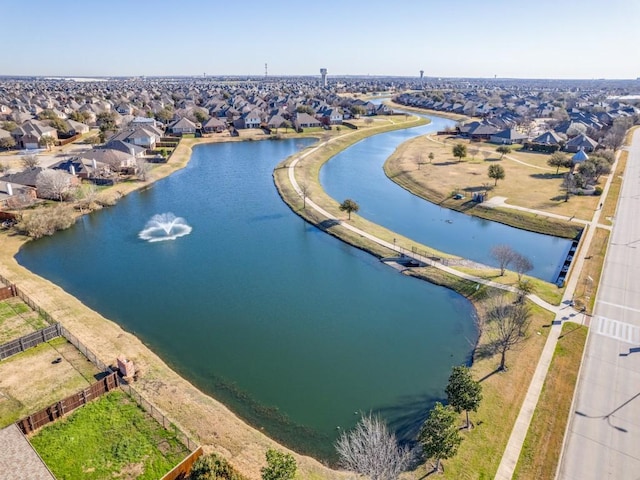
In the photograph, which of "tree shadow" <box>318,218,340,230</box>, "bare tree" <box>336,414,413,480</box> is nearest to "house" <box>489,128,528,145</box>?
"tree shadow" <box>318,218,340,230</box>

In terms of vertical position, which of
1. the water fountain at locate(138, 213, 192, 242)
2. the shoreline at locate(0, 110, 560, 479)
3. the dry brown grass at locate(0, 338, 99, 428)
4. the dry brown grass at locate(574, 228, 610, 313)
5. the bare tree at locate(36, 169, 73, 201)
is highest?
the bare tree at locate(36, 169, 73, 201)

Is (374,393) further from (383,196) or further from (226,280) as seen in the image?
(383,196)

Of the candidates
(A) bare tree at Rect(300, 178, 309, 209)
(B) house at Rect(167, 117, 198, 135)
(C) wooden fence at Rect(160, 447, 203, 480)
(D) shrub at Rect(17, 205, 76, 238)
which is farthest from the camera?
(B) house at Rect(167, 117, 198, 135)

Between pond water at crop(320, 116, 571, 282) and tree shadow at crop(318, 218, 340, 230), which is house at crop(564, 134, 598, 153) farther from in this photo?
tree shadow at crop(318, 218, 340, 230)

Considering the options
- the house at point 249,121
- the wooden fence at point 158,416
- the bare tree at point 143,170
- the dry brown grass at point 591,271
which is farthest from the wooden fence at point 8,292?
the house at point 249,121

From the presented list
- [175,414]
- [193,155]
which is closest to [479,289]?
[175,414]

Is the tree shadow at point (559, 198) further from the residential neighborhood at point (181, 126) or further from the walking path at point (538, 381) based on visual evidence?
the residential neighborhood at point (181, 126)

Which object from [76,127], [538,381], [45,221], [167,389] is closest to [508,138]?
[538,381]
